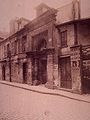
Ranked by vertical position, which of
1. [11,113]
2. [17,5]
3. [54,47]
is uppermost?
[17,5]

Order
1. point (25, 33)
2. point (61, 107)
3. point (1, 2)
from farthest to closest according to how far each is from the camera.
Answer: point (25, 33) < point (1, 2) < point (61, 107)

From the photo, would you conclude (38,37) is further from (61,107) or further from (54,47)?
(61,107)

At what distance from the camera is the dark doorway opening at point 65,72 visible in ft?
6.37

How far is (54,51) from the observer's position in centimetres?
223

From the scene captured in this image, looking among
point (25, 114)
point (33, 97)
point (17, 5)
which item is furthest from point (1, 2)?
point (25, 114)

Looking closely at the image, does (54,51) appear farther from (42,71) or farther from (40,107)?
(40,107)

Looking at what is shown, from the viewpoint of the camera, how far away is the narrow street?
165 cm

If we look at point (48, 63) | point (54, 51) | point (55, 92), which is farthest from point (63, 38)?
point (55, 92)

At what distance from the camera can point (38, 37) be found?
100 inches

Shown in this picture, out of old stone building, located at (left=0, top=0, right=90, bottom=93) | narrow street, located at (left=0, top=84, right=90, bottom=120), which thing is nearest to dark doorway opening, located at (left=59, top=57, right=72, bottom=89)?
old stone building, located at (left=0, top=0, right=90, bottom=93)

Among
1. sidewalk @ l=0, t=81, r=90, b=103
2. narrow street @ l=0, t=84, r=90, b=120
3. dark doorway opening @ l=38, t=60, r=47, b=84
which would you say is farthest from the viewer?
dark doorway opening @ l=38, t=60, r=47, b=84

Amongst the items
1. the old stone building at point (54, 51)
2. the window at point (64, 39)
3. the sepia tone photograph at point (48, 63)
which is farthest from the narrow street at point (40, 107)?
the window at point (64, 39)

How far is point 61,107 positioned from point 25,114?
1.41ft

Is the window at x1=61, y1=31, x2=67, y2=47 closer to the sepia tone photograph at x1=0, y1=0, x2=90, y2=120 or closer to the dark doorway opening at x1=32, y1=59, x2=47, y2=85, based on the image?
the sepia tone photograph at x1=0, y1=0, x2=90, y2=120
